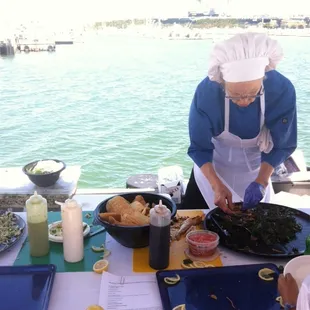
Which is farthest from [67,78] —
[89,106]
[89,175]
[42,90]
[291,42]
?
[291,42]

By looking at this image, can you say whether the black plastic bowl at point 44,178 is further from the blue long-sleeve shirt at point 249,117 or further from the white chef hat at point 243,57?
the white chef hat at point 243,57

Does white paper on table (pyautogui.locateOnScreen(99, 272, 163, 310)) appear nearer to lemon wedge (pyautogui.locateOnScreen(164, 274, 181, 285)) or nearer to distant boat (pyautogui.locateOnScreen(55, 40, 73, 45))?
lemon wedge (pyautogui.locateOnScreen(164, 274, 181, 285))

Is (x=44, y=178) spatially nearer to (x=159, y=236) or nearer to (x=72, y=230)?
(x=72, y=230)

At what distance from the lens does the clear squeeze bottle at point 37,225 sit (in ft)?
4.94

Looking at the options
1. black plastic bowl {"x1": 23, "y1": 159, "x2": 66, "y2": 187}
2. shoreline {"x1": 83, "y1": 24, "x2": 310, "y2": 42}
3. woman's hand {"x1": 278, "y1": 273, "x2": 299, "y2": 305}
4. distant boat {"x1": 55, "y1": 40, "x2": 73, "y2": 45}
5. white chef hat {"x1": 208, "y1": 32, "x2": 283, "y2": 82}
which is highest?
white chef hat {"x1": 208, "y1": 32, "x2": 283, "y2": 82}

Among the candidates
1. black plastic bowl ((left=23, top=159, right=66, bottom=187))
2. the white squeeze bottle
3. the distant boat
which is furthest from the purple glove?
the distant boat

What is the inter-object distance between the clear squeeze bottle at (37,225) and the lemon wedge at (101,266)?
0.77 ft

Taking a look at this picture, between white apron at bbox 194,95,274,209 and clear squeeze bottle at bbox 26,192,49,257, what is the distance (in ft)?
3.70

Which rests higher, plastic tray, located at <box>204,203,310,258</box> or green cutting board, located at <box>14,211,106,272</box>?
plastic tray, located at <box>204,203,310,258</box>

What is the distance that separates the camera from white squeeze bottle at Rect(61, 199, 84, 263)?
148 cm

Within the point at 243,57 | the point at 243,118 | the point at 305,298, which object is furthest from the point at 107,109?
the point at 305,298

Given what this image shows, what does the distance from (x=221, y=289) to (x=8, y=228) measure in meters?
0.93

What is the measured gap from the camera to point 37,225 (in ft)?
5.00

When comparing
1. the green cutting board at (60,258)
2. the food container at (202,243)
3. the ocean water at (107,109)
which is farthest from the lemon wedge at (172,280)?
the ocean water at (107,109)
